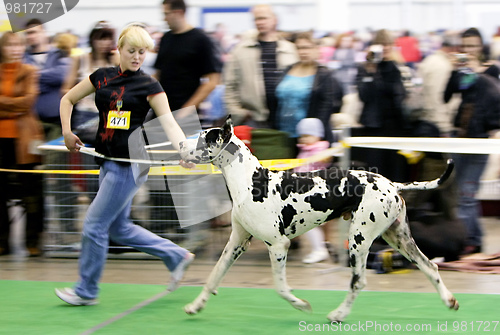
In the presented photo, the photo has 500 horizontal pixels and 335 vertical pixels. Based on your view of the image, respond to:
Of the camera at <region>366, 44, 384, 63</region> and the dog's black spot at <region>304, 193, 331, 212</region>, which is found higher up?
the camera at <region>366, 44, 384, 63</region>

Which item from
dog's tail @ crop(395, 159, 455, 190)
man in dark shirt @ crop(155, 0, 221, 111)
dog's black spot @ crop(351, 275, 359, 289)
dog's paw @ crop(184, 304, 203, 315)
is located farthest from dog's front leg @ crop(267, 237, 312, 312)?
man in dark shirt @ crop(155, 0, 221, 111)

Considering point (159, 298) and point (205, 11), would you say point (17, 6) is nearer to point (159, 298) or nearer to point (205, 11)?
point (159, 298)

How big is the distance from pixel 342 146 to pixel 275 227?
2.42 meters

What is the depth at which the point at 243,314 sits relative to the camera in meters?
5.68

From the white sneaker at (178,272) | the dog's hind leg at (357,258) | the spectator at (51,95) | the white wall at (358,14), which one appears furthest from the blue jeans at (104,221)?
the white wall at (358,14)

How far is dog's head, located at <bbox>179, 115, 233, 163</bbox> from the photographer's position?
5.29 metres

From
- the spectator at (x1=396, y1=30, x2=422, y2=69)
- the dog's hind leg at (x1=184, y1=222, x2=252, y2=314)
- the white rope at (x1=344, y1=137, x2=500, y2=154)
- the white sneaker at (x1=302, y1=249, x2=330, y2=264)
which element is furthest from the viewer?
the spectator at (x1=396, y1=30, x2=422, y2=69)

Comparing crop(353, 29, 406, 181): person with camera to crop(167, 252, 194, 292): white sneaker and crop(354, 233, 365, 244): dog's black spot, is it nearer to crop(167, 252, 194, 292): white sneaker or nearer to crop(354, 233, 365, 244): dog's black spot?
Answer: crop(167, 252, 194, 292): white sneaker

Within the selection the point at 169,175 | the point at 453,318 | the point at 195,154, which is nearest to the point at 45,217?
the point at 169,175

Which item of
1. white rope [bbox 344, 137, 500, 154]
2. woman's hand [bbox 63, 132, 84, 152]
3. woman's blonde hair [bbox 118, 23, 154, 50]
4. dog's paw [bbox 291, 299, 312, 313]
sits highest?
woman's blonde hair [bbox 118, 23, 154, 50]

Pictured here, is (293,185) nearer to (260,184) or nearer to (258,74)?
(260,184)

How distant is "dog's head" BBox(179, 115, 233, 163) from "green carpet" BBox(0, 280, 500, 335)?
1160 millimetres

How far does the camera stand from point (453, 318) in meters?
5.45

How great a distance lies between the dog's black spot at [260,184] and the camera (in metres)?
5.27
